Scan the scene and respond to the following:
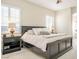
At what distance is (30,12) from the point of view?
5.89 metres

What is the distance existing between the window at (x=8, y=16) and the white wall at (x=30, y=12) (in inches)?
10.5

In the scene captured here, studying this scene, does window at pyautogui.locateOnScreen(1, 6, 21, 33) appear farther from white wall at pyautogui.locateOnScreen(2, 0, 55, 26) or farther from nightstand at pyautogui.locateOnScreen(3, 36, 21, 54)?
nightstand at pyautogui.locateOnScreen(3, 36, 21, 54)

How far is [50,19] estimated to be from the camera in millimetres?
7891

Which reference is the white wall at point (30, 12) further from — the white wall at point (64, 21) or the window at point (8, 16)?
the white wall at point (64, 21)

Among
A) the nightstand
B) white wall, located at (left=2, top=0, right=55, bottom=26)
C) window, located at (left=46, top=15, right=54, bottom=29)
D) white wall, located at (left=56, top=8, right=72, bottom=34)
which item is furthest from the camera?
window, located at (left=46, top=15, right=54, bottom=29)

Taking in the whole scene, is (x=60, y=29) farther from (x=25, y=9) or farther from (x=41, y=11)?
(x=25, y=9)

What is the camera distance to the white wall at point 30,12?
5083 millimetres

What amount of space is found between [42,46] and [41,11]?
166 inches

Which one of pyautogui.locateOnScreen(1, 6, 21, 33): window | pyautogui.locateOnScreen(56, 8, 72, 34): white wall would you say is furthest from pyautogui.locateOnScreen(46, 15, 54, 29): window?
pyautogui.locateOnScreen(1, 6, 21, 33): window

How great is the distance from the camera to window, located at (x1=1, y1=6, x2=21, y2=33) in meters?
4.52

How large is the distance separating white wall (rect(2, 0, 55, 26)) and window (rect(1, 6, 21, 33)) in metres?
0.27

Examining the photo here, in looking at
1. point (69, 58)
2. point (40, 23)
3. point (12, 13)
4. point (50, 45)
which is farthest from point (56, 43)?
point (40, 23)

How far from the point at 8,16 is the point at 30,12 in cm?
161

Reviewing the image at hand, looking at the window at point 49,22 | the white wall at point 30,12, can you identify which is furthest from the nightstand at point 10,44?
the window at point 49,22
